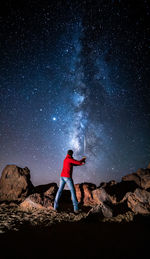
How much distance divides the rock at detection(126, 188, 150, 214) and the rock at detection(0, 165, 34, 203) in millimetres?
5127

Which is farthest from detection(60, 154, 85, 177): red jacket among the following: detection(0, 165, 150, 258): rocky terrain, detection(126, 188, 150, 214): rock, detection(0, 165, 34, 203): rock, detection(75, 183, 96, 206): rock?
detection(0, 165, 34, 203): rock

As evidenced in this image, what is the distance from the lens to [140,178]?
32.5ft

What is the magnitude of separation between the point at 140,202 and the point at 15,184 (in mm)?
6119

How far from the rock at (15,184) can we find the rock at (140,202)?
5127 millimetres

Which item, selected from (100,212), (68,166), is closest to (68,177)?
(68,166)

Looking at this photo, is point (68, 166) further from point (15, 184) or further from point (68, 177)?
point (15, 184)

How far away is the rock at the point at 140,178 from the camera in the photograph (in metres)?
9.01

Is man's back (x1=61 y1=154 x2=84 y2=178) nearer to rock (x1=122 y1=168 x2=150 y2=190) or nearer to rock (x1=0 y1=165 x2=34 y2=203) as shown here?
rock (x1=0 y1=165 x2=34 y2=203)

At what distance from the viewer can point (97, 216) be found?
371 centimetres

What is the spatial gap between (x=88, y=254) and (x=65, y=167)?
3150 millimetres

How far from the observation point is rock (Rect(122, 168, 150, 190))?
9.01 meters

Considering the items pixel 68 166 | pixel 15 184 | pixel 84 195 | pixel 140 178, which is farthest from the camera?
pixel 140 178

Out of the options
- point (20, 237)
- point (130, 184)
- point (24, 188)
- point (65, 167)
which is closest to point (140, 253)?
point (20, 237)

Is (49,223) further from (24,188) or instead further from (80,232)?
(24,188)
